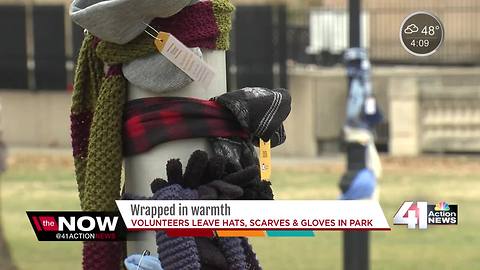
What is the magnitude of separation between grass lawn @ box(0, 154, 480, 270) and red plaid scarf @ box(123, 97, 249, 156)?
1.85 m

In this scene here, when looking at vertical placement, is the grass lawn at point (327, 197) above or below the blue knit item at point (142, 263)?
below

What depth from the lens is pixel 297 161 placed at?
5.17 metres

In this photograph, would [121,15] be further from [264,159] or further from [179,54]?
[264,159]

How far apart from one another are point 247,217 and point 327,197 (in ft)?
9.11

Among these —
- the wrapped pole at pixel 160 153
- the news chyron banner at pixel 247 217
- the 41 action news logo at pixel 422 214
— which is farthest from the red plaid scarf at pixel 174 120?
the 41 action news logo at pixel 422 214

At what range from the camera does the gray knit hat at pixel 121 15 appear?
284 cm

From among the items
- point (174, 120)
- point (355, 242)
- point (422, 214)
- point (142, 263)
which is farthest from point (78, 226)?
point (355, 242)

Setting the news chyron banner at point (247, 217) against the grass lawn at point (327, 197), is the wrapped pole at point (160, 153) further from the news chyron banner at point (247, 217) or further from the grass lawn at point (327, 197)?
the grass lawn at point (327, 197)

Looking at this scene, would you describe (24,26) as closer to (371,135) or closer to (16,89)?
(16,89)

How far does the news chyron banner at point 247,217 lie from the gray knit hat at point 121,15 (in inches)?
15.5

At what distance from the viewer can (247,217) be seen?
2.98 metres

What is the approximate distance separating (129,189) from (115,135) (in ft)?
0.47

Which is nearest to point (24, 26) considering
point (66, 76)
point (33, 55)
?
point (33, 55)

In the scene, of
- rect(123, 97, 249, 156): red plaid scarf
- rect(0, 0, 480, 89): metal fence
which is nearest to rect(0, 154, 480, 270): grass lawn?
rect(0, 0, 480, 89): metal fence
